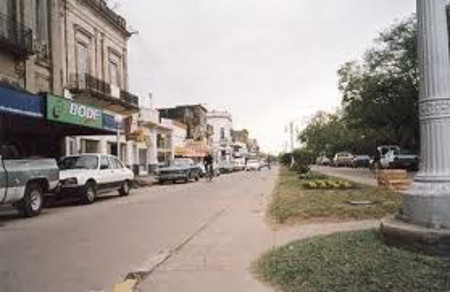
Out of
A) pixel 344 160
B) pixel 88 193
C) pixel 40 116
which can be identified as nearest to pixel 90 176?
pixel 88 193

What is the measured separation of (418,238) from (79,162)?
1643cm

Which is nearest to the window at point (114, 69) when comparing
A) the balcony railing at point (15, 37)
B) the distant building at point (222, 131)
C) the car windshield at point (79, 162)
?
the balcony railing at point (15, 37)

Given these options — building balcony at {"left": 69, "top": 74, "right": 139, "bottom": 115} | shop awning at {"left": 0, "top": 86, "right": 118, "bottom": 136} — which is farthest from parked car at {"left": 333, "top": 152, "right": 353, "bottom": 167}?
shop awning at {"left": 0, "top": 86, "right": 118, "bottom": 136}

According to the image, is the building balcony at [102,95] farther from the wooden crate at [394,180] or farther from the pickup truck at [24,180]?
the wooden crate at [394,180]

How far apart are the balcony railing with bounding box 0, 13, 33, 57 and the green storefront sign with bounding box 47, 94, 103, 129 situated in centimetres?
460

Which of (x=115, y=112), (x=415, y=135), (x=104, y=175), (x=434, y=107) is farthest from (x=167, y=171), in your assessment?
(x=434, y=107)

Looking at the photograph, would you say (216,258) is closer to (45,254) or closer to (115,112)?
(45,254)

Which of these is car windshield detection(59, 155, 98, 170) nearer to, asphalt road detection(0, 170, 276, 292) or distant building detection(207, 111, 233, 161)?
asphalt road detection(0, 170, 276, 292)

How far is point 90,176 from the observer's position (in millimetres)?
21438

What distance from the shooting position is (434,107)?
839 centimetres

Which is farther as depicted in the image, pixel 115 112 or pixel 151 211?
pixel 115 112

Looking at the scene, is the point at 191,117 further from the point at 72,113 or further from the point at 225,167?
the point at 72,113

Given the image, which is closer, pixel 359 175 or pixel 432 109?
pixel 432 109

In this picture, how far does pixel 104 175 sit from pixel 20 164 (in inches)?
261
